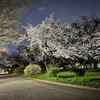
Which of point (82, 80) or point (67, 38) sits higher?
point (67, 38)

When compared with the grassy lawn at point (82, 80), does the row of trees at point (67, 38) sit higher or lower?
higher

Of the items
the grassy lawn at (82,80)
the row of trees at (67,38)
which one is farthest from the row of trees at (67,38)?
the grassy lawn at (82,80)

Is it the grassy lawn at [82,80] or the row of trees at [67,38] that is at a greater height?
the row of trees at [67,38]

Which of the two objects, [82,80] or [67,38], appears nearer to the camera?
[82,80]

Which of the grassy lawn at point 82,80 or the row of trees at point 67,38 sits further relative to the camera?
the row of trees at point 67,38

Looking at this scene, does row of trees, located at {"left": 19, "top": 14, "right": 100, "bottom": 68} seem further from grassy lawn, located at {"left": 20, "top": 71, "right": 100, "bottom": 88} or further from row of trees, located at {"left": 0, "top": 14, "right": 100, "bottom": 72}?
grassy lawn, located at {"left": 20, "top": 71, "right": 100, "bottom": 88}

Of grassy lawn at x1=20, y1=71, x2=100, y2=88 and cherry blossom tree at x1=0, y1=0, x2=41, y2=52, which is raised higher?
cherry blossom tree at x1=0, y1=0, x2=41, y2=52

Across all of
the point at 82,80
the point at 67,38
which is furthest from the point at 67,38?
the point at 82,80

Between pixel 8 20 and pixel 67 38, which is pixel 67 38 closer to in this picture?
pixel 67 38

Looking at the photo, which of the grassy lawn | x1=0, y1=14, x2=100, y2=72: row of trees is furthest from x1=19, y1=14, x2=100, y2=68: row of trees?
the grassy lawn

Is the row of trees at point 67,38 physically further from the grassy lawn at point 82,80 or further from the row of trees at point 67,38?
the grassy lawn at point 82,80

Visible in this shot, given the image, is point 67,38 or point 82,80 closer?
point 82,80

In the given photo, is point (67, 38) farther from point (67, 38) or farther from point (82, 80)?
point (82, 80)

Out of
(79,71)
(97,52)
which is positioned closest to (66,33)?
(97,52)
